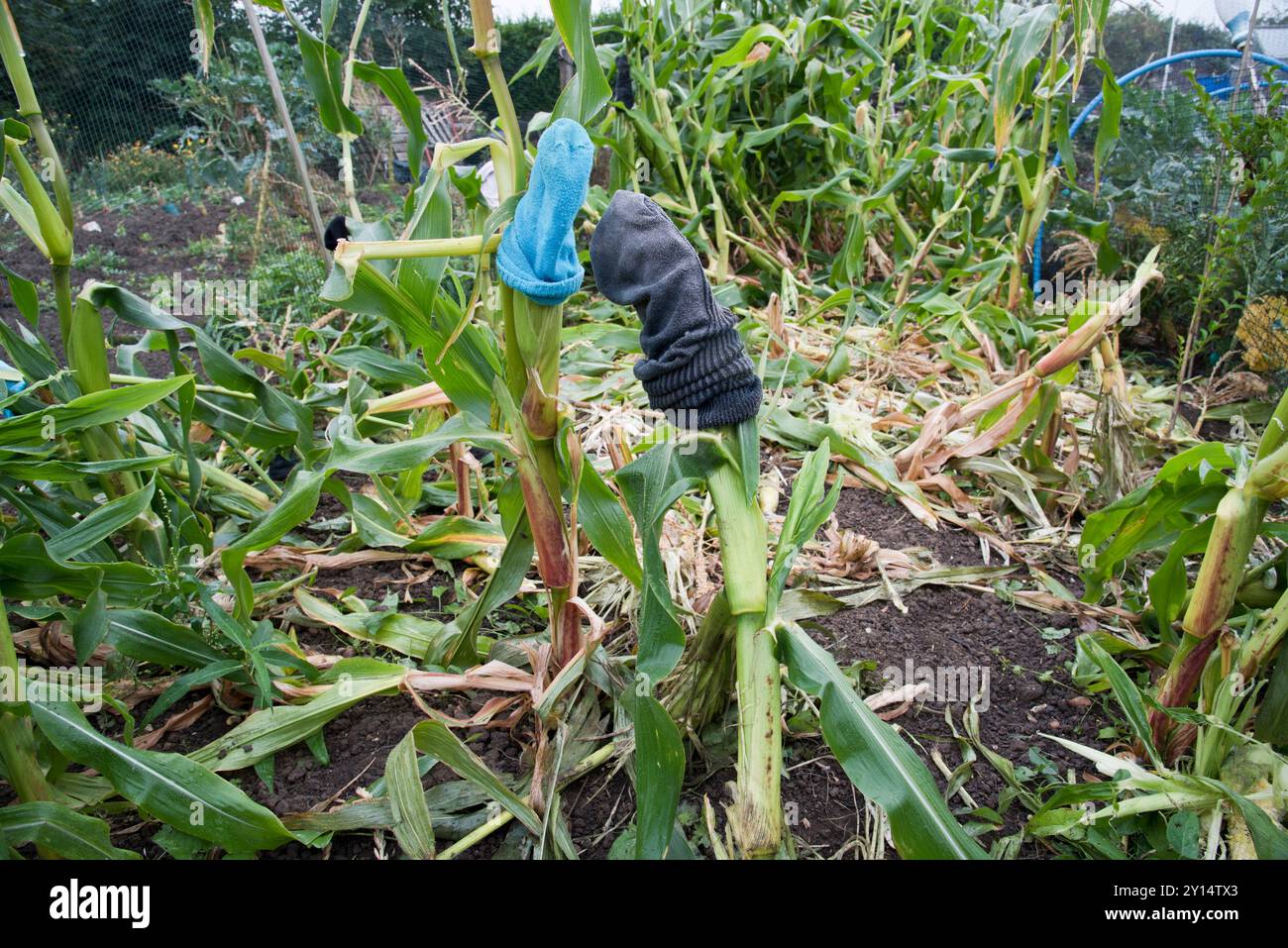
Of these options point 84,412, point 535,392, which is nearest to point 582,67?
point 535,392

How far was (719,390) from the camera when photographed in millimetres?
914

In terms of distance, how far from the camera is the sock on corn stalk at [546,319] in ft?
2.64

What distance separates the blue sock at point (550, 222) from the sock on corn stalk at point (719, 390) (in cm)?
7

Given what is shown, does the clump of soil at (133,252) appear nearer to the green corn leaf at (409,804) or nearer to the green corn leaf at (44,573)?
the green corn leaf at (44,573)

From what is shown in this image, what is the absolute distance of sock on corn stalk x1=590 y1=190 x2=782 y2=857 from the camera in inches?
33.0

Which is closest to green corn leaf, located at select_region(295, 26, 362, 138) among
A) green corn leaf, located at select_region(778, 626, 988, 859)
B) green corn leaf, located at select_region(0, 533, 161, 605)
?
green corn leaf, located at select_region(0, 533, 161, 605)

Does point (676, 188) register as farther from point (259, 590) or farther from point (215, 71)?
point (215, 71)

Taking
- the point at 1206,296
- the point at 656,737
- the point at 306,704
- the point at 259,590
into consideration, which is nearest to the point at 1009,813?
the point at 656,737

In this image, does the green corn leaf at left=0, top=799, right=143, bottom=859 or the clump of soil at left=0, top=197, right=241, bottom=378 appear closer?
the green corn leaf at left=0, top=799, right=143, bottom=859

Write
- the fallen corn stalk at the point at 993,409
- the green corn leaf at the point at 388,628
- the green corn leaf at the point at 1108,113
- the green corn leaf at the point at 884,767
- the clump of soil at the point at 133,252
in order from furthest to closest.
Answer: the clump of soil at the point at 133,252 < the green corn leaf at the point at 1108,113 < the fallen corn stalk at the point at 993,409 < the green corn leaf at the point at 388,628 < the green corn leaf at the point at 884,767

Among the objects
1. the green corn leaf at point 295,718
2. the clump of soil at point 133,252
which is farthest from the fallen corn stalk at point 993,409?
the clump of soil at point 133,252

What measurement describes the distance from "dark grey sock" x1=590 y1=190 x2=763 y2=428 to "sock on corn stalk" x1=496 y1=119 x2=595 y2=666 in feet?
0.17

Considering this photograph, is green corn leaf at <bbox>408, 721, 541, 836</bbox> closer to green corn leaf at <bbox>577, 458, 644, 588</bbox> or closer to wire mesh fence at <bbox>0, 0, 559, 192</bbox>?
green corn leaf at <bbox>577, 458, 644, 588</bbox>

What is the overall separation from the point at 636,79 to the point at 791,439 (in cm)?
190
